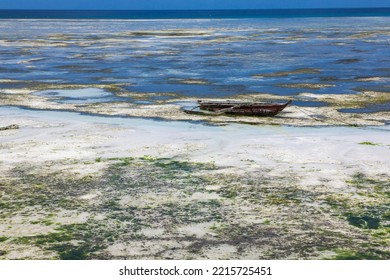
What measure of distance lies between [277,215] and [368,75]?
21.1 metres

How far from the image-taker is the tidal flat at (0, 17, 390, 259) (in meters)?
9.36

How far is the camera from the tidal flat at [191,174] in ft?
→ 30.7

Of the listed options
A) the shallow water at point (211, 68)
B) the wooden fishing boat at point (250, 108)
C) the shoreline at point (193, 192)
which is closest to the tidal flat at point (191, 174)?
the shoreline at point (193, 192)

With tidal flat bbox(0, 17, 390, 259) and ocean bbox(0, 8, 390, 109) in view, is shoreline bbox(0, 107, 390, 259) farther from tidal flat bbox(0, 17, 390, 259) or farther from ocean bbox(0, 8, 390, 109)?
ocean bbox(0, 8, 390, 109)

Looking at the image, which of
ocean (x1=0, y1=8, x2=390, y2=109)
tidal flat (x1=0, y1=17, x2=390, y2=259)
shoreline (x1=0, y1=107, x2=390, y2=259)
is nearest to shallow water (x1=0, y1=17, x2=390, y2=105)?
ocean (x1=0, y1=8, x2=390, y2=109)

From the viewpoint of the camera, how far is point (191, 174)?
42.2ft

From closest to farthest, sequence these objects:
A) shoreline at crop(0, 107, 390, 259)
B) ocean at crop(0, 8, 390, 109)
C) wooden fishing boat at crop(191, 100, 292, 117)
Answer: shoreline at crop(0, 107, 390, 259) < wooden fishing boat at crop(191, 100, 292, 117) < ocean at crop(0, 8, 390, 109)

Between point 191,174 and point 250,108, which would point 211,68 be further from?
point 191,174

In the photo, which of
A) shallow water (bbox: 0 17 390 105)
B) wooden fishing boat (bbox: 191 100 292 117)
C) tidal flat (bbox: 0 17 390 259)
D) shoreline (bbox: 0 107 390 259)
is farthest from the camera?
shallow water (bbox: 0 17 390 105)

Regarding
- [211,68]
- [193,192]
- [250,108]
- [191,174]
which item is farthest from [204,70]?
[193,192]

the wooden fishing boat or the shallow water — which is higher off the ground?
the wooden fishing boat

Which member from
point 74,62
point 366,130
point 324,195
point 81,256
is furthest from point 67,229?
point 74,62

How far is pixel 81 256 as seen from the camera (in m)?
8.88
